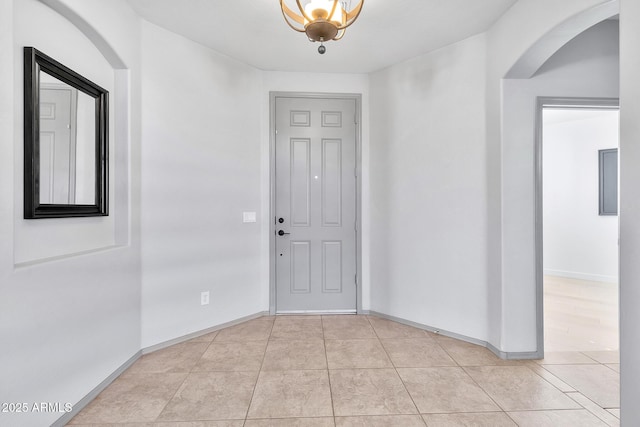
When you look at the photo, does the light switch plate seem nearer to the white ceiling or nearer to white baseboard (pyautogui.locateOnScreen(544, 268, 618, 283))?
the white ceiling

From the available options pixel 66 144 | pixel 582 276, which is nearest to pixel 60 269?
pixel 66 144

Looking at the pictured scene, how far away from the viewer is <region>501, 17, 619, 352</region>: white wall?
2.45 m

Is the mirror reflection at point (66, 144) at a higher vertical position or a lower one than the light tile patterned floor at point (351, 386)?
higher

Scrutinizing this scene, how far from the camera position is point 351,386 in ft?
6.79

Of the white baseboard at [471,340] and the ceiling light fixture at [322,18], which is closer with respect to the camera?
the ceiling light fixture at [322,18]

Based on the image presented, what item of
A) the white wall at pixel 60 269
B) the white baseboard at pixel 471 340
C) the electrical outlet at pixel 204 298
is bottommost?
the white baseboard at pixel 471 340

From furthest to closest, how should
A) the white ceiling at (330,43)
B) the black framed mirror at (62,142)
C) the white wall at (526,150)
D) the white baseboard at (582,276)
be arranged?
the white baseboard at (582,276) → the white wall at (526,150) → the white ceiling at (330,43) → the black framed mirror at (62,142)

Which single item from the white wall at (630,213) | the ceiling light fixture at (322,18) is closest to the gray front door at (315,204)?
the ceiling light fixture at (322,18)

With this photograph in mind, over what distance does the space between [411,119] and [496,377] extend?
236cm

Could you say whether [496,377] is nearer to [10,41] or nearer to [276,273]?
[276,273]

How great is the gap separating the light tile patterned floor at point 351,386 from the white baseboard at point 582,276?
2964 millimetres

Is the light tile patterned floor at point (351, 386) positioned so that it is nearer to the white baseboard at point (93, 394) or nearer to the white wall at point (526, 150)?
the white baseboard at point (93, 394)

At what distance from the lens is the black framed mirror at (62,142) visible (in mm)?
1573

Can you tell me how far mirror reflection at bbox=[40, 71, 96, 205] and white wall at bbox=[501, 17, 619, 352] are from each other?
2.99 m
